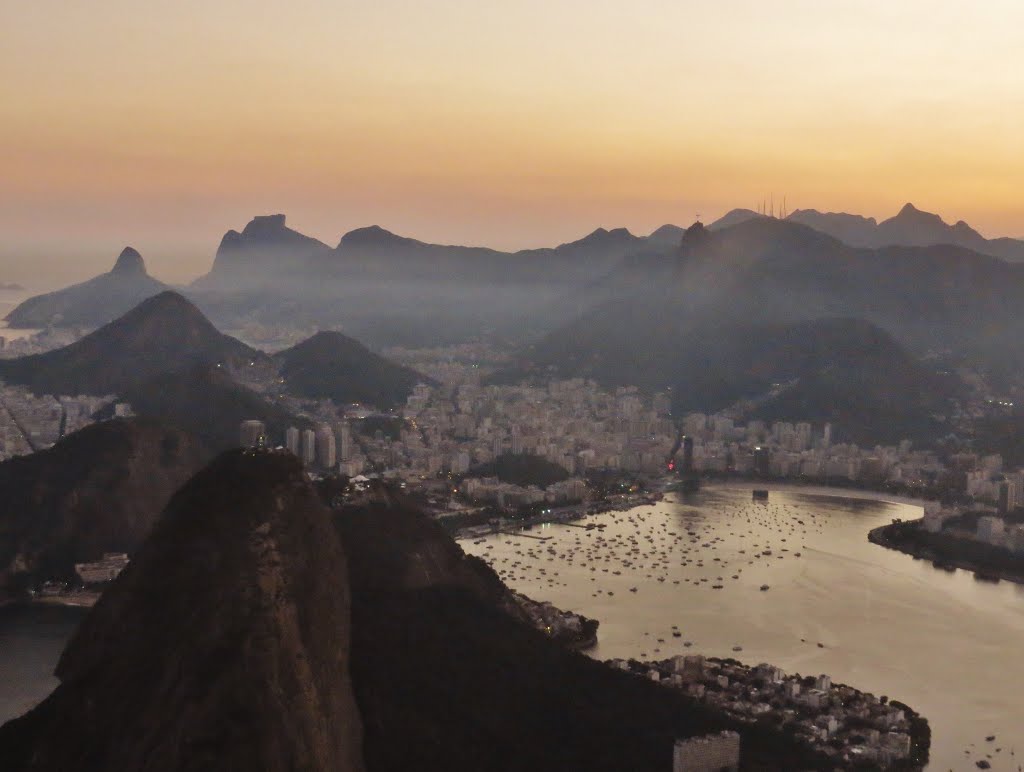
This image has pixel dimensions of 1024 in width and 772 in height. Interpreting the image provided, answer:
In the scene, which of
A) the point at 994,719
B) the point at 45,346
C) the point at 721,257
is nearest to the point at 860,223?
the point at 721,257

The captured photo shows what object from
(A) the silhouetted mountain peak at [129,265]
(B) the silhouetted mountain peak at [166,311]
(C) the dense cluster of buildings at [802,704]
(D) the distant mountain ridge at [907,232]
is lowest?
(C) the dense cluster of buildings at [802,704]

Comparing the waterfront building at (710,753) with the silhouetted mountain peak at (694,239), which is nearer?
the waterfront building at (710,753)

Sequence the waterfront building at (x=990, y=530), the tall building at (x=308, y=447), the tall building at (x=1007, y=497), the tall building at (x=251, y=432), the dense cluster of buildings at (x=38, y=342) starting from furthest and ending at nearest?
the dense cluster of buildings at (x=38, y=342) < the tall building at (x=308, y=447) < the tall building at (x=251, y=432) < the tall building at (x=1007, y=497) < the waterfront building at (x=990, y=530)

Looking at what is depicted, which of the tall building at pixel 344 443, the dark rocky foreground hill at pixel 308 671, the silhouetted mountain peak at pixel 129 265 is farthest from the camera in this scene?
the silhouetted mountain peak at pixel 129 265

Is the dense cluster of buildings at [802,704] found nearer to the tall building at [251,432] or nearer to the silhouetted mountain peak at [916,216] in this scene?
the tall building at [251,432]

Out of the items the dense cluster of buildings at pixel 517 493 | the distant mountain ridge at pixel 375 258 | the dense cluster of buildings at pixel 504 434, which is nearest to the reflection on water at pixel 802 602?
the dense cluster of buildings at pixel 517 493

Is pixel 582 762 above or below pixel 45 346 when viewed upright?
below

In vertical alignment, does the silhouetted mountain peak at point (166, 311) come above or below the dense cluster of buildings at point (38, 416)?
above

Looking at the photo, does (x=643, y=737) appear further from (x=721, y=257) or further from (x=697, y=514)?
(x=721, y=257)

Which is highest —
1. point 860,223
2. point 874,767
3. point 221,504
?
point 860,223
